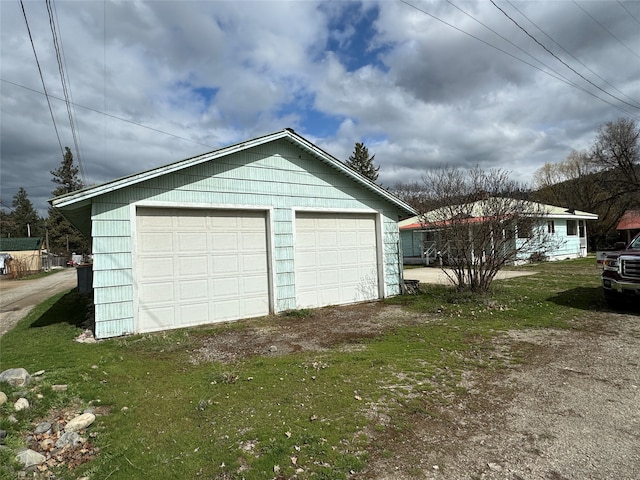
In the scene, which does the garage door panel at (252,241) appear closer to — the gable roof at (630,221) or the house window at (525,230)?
the house window at (525,230)

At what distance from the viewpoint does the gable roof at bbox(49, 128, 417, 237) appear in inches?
268

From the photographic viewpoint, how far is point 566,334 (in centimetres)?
648

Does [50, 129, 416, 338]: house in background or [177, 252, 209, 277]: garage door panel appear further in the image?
[177, 252, 209, 277]: garage door panel

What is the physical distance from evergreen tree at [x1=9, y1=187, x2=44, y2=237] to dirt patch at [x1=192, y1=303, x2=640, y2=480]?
257 ft

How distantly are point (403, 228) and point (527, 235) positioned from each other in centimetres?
1407

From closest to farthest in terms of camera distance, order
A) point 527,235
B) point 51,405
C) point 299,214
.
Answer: point 51,405, point 299,214, point 527,235

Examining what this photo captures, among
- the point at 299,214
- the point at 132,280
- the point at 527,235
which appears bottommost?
the point at 132,280

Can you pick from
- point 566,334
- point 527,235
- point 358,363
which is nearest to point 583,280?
point 527,235

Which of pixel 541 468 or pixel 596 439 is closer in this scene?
pixel 541 468

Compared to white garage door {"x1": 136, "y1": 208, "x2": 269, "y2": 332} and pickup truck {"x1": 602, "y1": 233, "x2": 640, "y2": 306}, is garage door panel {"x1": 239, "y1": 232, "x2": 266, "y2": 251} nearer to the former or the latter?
white garage door {"x1": 136, "y1": 208, "x2": 269, "y2": 332}

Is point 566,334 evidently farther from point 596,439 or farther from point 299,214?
point 299,214

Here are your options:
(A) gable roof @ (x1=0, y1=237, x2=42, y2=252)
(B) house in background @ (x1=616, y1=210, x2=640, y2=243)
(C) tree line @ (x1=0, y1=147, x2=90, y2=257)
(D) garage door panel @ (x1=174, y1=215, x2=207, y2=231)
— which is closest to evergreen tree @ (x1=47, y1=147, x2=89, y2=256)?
(C) tree line @ (x1=0, y1=147, x2=90, y2=257)

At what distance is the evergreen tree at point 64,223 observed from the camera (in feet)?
173

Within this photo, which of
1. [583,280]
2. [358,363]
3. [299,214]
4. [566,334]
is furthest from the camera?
[583,280]
